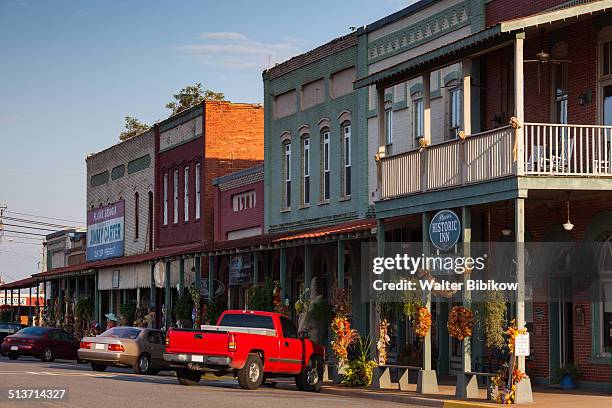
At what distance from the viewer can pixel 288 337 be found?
27.4 metres

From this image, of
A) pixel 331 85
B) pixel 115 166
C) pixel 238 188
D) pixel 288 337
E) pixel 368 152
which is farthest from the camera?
pixel 115 166

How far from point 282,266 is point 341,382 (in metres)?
6.54

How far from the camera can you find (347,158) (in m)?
35.4

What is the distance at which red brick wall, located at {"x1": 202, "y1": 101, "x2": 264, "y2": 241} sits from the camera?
47.7 m

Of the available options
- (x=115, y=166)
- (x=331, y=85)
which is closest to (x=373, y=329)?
(x=331, y=85)

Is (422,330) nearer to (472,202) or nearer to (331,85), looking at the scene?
(472,202)

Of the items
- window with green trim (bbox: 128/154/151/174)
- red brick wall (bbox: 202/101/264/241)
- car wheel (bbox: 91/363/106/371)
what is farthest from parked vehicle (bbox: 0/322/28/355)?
car wheel (bbox: 91/363/106/371)

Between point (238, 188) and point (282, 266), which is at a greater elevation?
point (238, 188)

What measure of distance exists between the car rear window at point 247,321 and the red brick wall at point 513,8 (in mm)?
8593

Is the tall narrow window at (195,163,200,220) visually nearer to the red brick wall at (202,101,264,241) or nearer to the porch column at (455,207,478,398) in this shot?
the red brick wall at (202,101,264,241)

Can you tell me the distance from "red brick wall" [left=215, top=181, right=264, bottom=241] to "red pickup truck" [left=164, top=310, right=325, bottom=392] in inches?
563

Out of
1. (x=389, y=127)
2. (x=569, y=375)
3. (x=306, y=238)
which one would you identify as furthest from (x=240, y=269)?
(x=569, y=375)

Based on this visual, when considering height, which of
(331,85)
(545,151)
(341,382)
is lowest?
(341,382)

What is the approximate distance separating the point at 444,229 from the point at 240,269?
1679 cm
